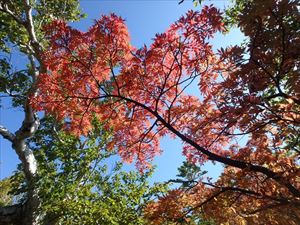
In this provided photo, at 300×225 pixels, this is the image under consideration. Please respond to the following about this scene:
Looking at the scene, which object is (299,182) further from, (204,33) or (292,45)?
(204,33)

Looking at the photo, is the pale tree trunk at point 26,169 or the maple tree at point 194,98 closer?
the maple tree at point 194,98

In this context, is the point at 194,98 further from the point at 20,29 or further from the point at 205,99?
the point at 20,29

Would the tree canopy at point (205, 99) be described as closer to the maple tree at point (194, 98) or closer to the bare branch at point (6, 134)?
the maple tree at point (194, 98)

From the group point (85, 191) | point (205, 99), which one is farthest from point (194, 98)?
point (85, 191)

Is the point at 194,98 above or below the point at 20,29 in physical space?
below

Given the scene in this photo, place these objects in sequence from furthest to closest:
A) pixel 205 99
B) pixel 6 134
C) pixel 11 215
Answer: pixel 6 134 < pixel 11 215 < pixel 205 99

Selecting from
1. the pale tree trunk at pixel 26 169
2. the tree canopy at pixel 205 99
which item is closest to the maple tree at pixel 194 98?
the tree canopy at pixel 205 99

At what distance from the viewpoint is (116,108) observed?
536 cm

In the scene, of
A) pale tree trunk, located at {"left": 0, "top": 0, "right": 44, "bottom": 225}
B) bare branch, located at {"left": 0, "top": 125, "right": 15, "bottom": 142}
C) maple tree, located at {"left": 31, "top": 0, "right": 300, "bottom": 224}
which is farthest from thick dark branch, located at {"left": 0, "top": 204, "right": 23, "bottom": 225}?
maple tree, located at {"left": 31, "top": 0, "right": 300, "bottom": 224}

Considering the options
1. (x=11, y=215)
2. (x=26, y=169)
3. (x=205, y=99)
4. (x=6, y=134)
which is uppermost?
(x=6, y=134)

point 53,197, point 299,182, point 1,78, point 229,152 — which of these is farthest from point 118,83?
point 1,78

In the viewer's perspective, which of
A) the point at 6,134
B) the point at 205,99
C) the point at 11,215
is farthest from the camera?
the point at 6,134

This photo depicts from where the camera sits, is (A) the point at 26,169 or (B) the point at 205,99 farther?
(A) the point at 26,169

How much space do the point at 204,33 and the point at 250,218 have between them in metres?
2.64
